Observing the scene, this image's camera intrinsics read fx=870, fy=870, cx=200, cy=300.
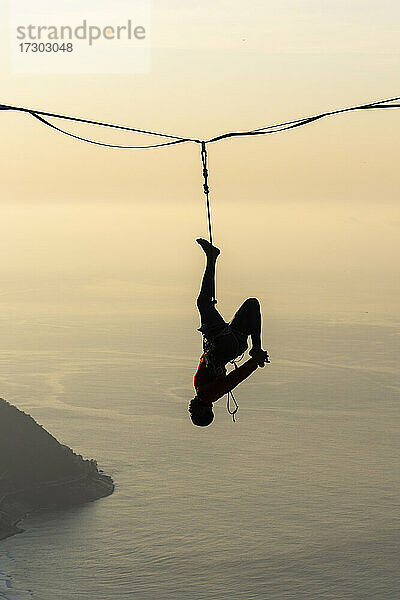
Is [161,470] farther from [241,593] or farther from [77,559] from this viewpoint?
[241,593]

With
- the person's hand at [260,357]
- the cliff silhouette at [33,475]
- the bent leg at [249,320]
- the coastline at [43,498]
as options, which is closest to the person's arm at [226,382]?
the person's hand at [260,357]

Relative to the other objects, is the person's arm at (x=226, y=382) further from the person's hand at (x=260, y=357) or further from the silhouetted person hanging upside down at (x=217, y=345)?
the person's hand at (x=260, y=357)

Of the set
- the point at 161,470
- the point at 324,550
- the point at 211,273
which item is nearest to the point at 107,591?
the point at 324,550

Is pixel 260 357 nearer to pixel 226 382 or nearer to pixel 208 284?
pixel 226 382

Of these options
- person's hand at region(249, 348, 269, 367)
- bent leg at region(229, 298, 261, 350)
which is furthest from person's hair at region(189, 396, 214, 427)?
bent leg at region(229, 298, 261, 350)

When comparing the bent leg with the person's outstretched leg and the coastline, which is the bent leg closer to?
Result: the person's outstretched leg

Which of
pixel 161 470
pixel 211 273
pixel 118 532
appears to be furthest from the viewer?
pixel 161 470
